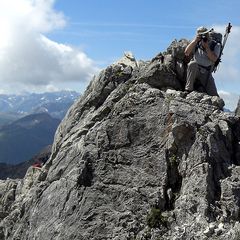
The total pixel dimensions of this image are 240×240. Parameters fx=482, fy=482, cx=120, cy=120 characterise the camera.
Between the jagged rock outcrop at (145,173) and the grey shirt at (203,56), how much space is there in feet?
5.85

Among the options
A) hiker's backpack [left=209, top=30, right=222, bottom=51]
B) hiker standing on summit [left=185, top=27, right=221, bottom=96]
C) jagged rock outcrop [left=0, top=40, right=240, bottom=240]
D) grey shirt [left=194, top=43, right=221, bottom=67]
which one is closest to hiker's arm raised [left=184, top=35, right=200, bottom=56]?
hiker standing on summit [left=185, top=27, right=221, bottom=96]

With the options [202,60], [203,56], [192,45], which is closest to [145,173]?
[202,60]

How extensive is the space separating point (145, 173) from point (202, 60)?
26.9 ft

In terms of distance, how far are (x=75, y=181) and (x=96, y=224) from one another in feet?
9.08

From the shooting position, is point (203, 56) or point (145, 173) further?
point (203, 56)

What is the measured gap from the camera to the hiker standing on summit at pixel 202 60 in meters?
27.2

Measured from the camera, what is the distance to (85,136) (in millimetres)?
26453

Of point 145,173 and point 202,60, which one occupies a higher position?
point 202,60

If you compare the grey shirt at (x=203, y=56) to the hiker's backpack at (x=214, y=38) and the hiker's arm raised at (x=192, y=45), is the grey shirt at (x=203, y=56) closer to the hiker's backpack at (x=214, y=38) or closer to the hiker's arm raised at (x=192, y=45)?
the hiker's backpack at (x=214, y=38)

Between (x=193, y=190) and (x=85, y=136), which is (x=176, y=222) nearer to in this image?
(x=193, y=190)

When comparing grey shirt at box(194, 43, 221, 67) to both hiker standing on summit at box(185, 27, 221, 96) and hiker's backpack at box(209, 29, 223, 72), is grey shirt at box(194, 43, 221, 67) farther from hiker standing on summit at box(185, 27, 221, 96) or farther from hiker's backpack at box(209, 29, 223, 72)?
hiker's backpack at box(209, 29, 223, 72)

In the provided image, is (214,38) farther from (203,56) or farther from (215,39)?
(203,56)

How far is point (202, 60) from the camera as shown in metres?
27.6

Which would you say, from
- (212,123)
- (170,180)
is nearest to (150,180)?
Result: (170,180)
